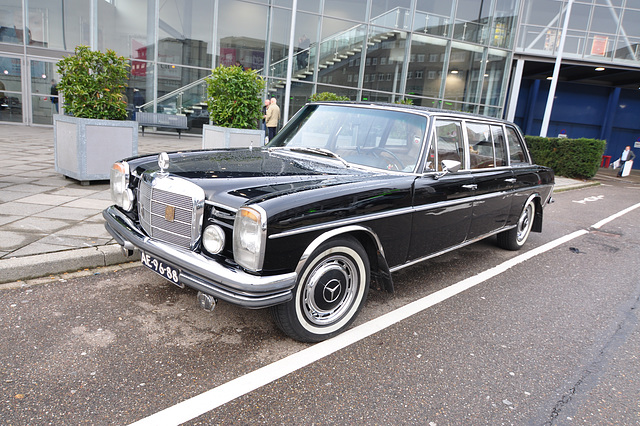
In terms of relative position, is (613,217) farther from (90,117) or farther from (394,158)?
(90,117)

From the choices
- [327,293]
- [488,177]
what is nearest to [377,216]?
[327,293]

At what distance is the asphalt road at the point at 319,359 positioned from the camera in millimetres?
2434

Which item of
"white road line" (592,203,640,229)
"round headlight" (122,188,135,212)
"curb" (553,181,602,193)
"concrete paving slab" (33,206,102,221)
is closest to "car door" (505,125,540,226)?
"white road line" (592,203,640,229)

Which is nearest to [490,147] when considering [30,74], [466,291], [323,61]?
[466,291]

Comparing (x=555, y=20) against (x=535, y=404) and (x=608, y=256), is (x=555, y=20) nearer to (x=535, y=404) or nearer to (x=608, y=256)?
(x=608, y=256)

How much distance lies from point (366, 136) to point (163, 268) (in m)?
2.18

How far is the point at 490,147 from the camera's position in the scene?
4.96 meters

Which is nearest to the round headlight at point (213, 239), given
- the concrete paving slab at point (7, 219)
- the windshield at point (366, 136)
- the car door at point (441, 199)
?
the windshield at point (366, 136)

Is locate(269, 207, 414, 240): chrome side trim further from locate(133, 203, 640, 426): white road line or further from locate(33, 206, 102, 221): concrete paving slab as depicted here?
locate(33, 206, 102, 221): concrete paving slab

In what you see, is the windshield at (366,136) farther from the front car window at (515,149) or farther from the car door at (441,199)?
the front car window at (515,149)

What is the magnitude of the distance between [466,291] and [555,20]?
2356 cm

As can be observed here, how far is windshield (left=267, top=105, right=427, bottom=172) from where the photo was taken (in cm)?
390

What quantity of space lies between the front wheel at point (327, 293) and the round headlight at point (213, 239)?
0.58m

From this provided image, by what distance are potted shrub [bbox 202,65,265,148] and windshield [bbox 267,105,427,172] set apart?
13.4 feet
